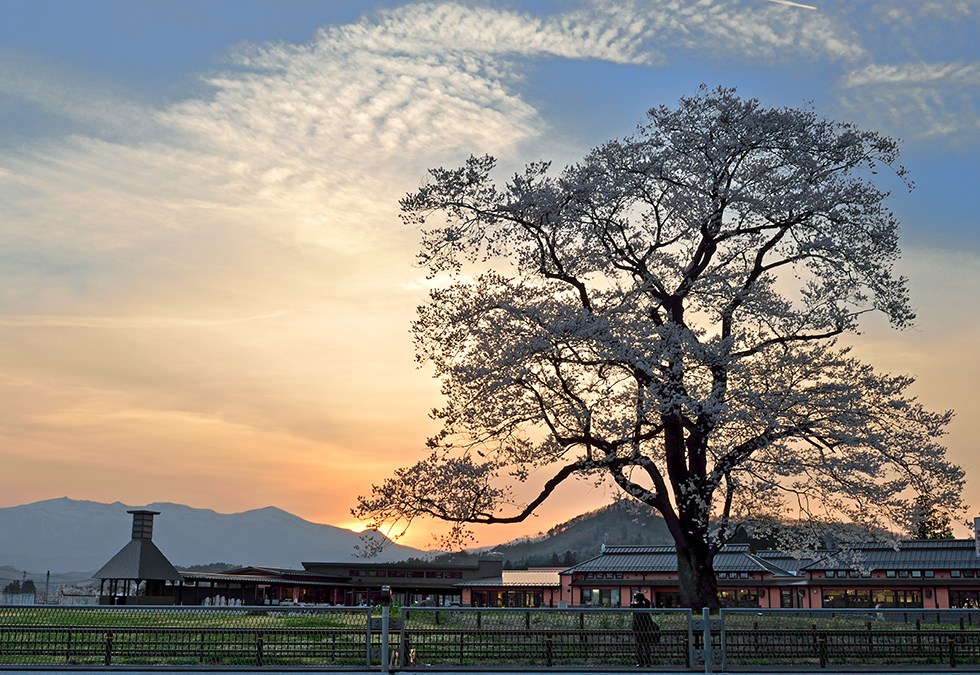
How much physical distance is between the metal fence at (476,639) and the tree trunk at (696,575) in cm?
736

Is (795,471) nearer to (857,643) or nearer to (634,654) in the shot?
(857,643)

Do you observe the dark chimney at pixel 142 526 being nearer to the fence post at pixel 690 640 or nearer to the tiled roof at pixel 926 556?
the tiled roof at pixel 926 556

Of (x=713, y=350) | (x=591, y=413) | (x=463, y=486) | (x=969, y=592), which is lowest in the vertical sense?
(x=969, y=592)

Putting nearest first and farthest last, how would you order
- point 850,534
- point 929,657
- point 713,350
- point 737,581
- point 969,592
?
1. point 929,657
2. point 713,350
3. point 850,534
4. point 969,592
5. point 737,581

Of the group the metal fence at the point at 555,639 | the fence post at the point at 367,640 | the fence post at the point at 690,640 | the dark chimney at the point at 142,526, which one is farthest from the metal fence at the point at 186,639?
the dark chimney at the point at 142,526

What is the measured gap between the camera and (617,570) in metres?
74.2

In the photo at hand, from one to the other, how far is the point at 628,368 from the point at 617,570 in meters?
51.6

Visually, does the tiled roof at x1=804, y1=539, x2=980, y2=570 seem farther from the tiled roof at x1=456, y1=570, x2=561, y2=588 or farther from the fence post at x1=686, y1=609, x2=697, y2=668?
the fence post at x1=686, y1=609, x2=697, y2=668

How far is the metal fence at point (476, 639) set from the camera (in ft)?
60.9

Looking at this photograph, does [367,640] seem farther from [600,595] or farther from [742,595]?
[600,595]

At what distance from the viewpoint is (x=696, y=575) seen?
2695 centimetres

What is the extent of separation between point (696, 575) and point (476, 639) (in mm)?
10153

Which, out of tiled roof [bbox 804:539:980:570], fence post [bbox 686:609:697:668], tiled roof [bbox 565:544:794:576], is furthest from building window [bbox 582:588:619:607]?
fence post [bbox 686:609:697:668]

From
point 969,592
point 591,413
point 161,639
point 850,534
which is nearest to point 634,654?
point 591,413
